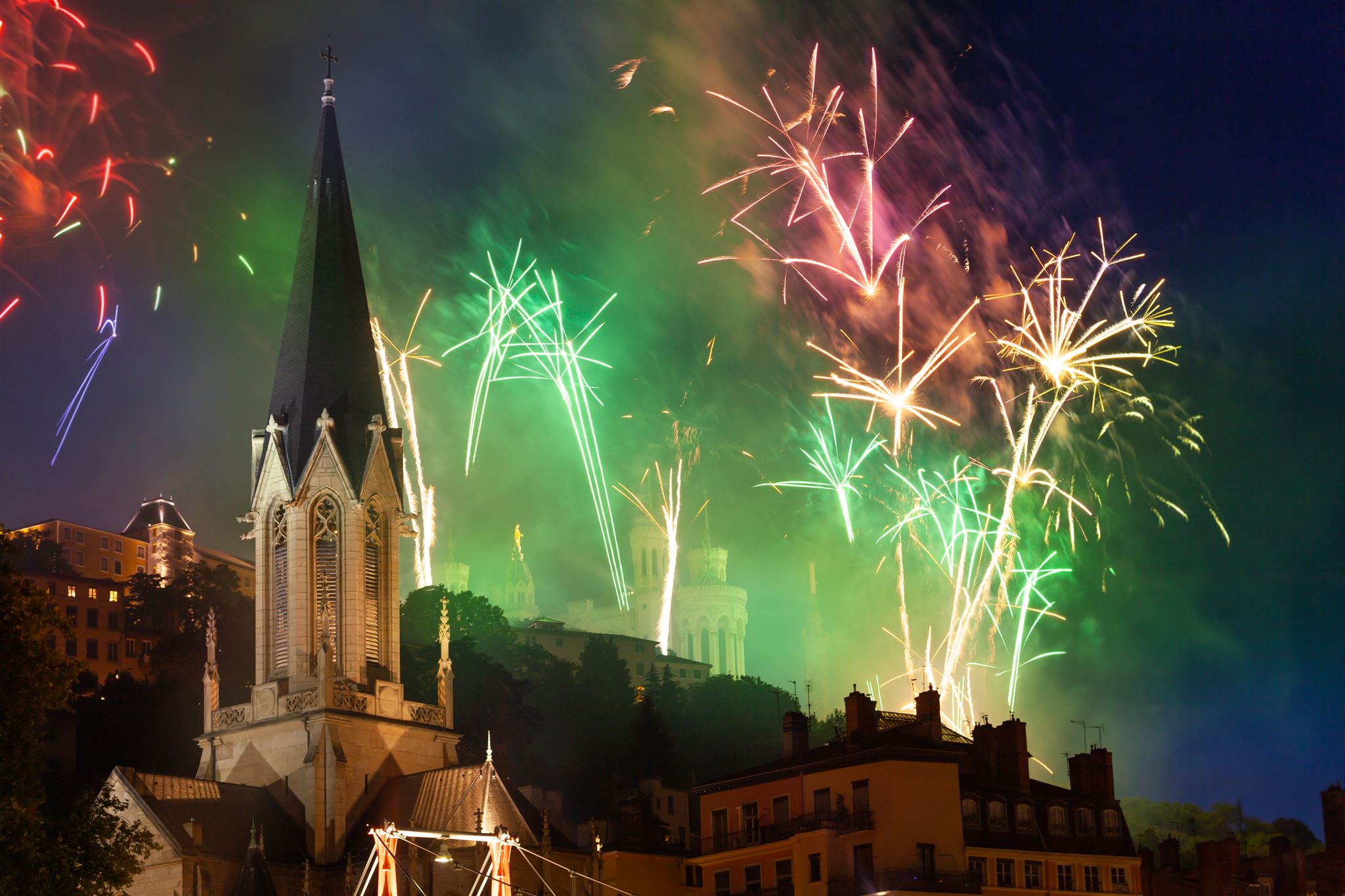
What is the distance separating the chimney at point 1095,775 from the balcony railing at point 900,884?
460 inches

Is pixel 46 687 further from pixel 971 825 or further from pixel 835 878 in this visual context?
pixel 971 825

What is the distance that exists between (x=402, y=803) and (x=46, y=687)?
20924 millimetres

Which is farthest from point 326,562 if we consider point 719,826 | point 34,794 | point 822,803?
point 34,794

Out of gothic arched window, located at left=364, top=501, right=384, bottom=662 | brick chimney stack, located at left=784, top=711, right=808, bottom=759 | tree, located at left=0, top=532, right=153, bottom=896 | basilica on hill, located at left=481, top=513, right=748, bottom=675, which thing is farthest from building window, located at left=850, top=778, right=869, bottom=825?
basilica on hill, located at left=481, top=513, right=748, bottom=675

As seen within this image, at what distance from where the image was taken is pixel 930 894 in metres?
61.3

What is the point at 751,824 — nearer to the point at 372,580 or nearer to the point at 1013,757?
the point at 1013,757

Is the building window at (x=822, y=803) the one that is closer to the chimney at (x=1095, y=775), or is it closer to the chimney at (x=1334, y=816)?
the chimney at (x=1095, y=775)

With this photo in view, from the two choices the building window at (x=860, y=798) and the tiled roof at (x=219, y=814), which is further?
the building window at (x=860, y=798)

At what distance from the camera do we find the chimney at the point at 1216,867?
73438mm

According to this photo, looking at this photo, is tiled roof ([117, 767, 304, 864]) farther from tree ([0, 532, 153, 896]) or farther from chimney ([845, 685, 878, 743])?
chimney ([845, 685, 878, 743])

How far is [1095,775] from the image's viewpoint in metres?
73.2

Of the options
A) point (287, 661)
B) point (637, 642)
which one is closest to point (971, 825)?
point (287, 661)

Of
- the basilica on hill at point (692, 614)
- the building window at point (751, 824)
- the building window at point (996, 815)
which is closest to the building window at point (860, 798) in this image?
the building window at point (751, 824)

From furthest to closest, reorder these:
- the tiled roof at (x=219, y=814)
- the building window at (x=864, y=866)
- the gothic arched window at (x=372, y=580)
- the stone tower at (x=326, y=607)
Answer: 1. the gothic arched window at (x=372, y=580)
2. the stone tower at (x=326, y=607)
3. the building window at (x=864, y=866)
4. the tiled roof at (x=219, y=814)
